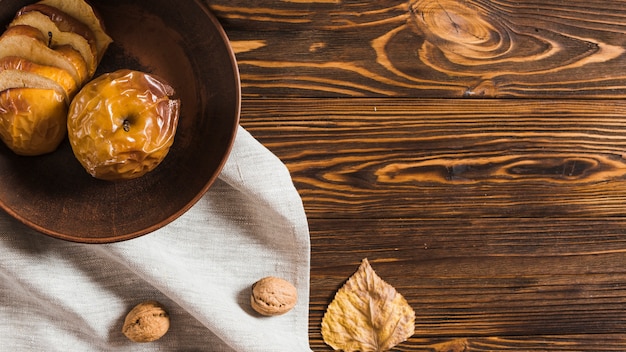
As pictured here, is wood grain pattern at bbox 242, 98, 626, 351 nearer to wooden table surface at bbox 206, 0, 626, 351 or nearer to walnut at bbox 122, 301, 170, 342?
wooden table surface at bbox 206, 0, 626, 351

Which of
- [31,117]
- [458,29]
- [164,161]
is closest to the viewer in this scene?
[31,117]

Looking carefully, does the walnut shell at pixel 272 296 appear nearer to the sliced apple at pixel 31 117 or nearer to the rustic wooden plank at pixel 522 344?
the rustic wooden plank at pixel 522 344

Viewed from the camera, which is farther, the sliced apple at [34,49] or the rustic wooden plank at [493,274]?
the rustic wooden plank at [493,274]

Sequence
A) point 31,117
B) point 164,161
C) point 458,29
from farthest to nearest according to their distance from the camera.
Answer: point 458,29, point 164,161, point 31,117

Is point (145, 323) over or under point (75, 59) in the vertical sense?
under

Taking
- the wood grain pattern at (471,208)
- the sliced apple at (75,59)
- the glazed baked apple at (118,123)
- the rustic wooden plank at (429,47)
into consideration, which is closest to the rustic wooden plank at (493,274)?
the wood grain pattern at (471,208)

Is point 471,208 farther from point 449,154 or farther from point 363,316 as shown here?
point 363,316

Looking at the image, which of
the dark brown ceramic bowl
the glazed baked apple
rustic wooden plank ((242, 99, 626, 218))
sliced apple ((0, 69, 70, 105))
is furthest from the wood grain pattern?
sliced apple ((0, 69, 70, 105))

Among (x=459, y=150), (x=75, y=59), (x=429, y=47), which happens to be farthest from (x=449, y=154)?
(x=75, y=59)
